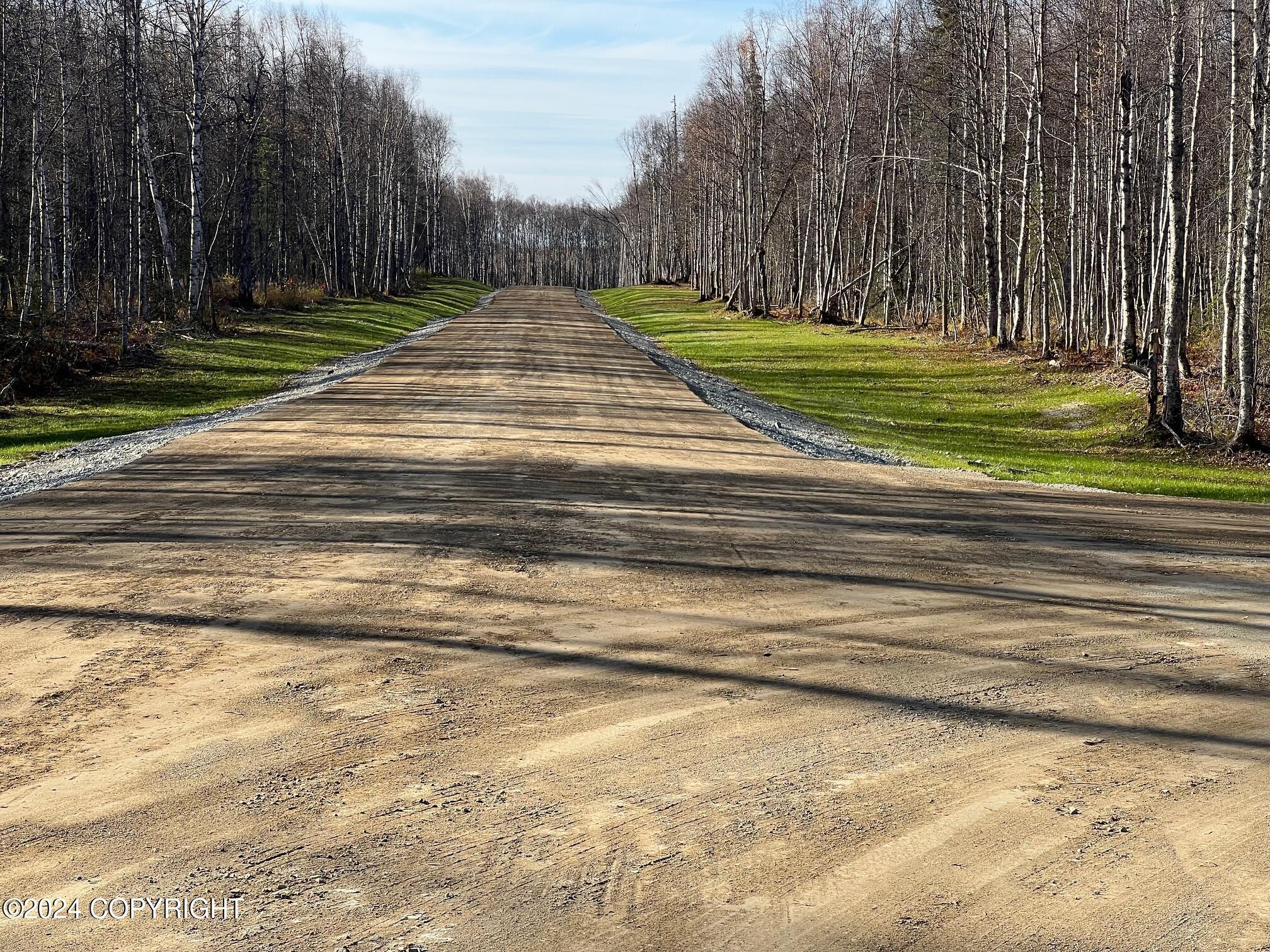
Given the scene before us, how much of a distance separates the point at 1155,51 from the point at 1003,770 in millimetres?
29749

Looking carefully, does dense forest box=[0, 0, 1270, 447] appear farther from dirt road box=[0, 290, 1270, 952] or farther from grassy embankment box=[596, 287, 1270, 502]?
dirt road box=[0, 290, 1270, 952]

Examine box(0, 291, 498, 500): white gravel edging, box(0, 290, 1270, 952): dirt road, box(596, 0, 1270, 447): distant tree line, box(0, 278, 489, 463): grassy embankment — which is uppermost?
box(596, 0, 1270, 447): distant tree line

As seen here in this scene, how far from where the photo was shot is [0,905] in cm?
341

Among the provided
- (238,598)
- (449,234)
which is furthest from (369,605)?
(449,234)

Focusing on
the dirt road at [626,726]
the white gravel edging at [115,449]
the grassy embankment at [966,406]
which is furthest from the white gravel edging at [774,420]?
the white gravel edging at [115,449]

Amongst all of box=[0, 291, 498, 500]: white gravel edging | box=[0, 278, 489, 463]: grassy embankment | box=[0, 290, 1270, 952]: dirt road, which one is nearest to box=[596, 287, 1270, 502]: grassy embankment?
box=[0, 290, 1270, 952]: dirt road

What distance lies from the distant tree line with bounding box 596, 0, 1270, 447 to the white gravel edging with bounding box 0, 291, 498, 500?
1621 cm

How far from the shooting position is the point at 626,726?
5.02 m

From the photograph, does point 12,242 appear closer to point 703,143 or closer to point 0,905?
point 703,143

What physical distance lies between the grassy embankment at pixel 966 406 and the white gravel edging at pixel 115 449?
10783 millimetres

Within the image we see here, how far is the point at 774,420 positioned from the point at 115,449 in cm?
1155

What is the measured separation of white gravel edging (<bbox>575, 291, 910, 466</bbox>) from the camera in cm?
1617

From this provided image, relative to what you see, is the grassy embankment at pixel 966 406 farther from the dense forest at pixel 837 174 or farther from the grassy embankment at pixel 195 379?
the grassy embankment at pixel 195 379

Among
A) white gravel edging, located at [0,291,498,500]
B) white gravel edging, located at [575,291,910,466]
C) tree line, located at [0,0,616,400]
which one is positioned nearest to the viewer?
white gravel edging, located at [0,291,498,500]
